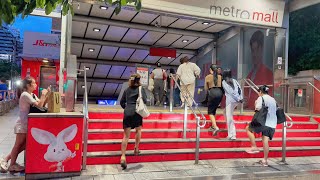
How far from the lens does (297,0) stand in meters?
9.82

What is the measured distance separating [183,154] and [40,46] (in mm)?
15099

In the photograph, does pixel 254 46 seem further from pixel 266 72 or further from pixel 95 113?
pixel 95 113

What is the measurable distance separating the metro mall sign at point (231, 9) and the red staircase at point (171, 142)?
339cm

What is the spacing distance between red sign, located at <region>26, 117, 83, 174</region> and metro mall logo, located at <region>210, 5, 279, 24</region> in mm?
6199

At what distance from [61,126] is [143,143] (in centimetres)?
189

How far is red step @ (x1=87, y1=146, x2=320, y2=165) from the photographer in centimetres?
548

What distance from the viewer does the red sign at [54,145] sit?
181 inches

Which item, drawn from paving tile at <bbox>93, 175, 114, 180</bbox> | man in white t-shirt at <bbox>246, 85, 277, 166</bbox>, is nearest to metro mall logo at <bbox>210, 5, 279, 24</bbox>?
man in white t-shirt at <bbox>246, 85, 277, 166</bbox>

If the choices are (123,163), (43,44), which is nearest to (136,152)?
(123,163)

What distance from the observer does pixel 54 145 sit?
472 cm

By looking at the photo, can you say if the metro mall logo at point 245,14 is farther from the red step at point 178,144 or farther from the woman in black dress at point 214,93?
the red step at point 178,144

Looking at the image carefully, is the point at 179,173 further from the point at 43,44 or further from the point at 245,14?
the point at 43,44

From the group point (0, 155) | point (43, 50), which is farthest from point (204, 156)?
point (43, 50)

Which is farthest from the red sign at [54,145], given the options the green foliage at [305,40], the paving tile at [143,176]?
the green foliage at [305,40]
